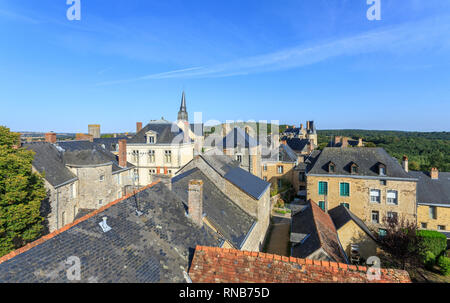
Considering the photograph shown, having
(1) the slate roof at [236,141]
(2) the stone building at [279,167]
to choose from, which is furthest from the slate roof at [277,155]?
(1) the slate roof at [236,141]

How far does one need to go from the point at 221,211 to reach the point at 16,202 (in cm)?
1210

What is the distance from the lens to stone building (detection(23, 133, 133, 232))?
17781 mm

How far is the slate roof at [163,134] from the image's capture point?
3056cm

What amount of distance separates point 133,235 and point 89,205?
15.5 meters

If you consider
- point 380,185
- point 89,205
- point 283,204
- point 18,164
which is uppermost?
point 18,164

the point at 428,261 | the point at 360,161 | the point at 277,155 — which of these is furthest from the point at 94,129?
the point at 428,261

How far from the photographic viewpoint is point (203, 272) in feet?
22.7

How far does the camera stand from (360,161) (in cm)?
2405

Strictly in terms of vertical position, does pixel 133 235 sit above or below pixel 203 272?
above

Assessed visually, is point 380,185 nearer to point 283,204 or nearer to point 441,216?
point 441,216

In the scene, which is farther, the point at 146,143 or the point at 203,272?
the point at 146,143

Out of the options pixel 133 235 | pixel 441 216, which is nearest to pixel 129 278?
pixel 133 235

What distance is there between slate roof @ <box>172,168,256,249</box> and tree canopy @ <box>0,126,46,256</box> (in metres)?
8.60

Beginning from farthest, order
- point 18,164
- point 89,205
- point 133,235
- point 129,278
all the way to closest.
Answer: point 89,205
point 18,164
point 133,235
point 129,278
